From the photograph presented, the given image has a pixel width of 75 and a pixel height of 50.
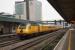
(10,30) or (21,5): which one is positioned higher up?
(21,5)

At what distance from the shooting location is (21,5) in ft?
479

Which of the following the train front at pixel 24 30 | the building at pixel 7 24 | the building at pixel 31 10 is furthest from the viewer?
the building at pixel 31 10

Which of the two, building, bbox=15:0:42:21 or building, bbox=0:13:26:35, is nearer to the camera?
building, bbox=0:13:26:35

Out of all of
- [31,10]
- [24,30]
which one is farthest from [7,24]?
[31,10]

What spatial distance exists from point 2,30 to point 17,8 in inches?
3794

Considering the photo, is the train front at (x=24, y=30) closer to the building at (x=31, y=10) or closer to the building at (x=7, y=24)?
the building at (x=7, y=24)

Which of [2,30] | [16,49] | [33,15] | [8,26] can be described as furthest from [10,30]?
[33,15]

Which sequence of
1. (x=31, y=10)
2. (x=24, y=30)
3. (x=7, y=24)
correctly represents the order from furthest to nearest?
1. (x=31, y=10)
2. (x=7, y=24)
3. (x=24, y=30)

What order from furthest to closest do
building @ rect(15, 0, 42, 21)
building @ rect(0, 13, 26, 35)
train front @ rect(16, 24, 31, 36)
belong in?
building @ rect(15, 0, 42, 21) → building @ rect(0, 13, 26, 35) → train front @ rect(16, 24, 31, 36)

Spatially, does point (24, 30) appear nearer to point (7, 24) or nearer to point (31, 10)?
point (7, 24)

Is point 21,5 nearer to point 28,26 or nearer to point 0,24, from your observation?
point 0,24

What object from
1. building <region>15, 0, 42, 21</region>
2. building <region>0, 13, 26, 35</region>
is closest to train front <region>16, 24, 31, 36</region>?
building <region>0, 13, 26, 35</region>

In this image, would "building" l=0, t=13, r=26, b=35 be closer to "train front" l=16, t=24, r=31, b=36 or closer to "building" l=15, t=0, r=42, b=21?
"train front" l=16, t=24, r=31, b=36

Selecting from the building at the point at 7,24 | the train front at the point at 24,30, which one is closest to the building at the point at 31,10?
the building at the point at 7,24
